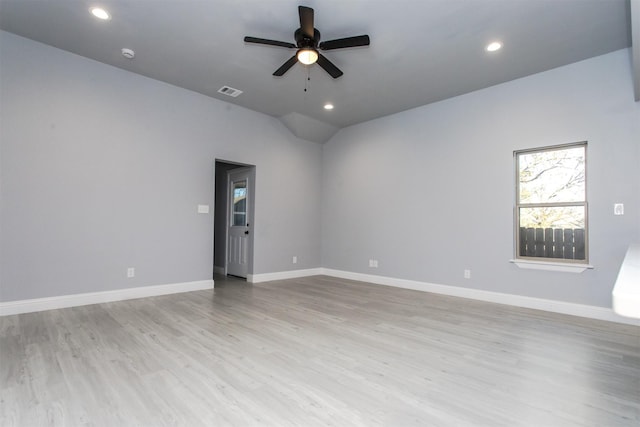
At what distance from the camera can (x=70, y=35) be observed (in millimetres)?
3480

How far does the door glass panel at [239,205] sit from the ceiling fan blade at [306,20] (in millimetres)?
3608

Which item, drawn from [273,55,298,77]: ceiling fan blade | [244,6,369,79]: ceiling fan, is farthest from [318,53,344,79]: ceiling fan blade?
[273,55,298,77]: ceiling fan blade

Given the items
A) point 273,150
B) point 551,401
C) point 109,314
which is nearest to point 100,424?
point 109,314

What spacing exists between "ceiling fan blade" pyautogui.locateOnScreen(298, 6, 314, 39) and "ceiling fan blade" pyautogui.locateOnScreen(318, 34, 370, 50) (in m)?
0.19

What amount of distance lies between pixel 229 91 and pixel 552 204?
494cm

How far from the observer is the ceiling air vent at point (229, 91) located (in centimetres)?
479

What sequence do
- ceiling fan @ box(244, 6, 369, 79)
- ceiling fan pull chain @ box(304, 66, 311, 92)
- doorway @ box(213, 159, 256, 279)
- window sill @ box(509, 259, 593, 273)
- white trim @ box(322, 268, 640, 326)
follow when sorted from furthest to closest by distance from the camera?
doorway @ box(213, 159, 256, 279) → ceiling fan pull chain @ box(304, 66, 311, 92) → window sill @ box(509, 259, 593, 273) → white trim @ box(322, 268, 640, 326) → ceiling fan @ box(244, 6, 369, 79)

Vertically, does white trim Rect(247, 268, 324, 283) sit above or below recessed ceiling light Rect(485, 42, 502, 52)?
below

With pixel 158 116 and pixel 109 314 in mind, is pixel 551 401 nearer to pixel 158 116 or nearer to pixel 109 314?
pixel 109 314

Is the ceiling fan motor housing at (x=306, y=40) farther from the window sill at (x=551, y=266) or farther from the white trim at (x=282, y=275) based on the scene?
the white trim at (x=282, y=275)

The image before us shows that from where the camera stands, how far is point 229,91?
16.1 ft

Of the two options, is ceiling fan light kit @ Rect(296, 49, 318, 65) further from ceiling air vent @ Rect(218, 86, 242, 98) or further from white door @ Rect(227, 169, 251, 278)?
white door @ Rect(227, 169, 251, 278)

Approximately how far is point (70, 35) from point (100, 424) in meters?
3.99

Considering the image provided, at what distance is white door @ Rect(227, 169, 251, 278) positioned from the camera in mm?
5953
